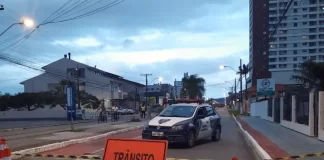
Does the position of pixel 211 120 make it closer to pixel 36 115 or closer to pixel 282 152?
pixel 282 152

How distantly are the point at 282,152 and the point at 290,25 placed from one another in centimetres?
8019

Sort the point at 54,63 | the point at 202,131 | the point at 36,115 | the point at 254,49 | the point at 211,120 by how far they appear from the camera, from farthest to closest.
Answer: the point at 254,49 → the point at 54,63 → the point at 36,115 → the point at 211,120 → the point at 202,131

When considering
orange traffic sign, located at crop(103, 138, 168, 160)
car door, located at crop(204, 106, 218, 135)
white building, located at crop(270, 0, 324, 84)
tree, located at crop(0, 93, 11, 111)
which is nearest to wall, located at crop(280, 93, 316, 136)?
car door, located at crop(204, 106, 218, 135)

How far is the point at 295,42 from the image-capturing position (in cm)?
10006

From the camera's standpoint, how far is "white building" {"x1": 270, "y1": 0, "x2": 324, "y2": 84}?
253 ft

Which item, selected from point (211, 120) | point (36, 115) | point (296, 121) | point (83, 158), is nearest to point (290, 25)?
point (36, 115)

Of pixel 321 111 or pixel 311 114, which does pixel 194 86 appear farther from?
pixel 321 111

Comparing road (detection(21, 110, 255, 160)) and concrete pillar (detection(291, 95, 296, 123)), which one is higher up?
concrete pillar (detection(291, 95, 296, 123))

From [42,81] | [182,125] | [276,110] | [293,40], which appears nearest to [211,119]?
[182,125]

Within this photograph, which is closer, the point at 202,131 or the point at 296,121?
the point at 202,131

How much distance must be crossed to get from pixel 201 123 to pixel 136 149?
9.07 meters

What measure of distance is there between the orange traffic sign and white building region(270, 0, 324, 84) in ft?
205

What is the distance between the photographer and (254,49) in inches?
4904

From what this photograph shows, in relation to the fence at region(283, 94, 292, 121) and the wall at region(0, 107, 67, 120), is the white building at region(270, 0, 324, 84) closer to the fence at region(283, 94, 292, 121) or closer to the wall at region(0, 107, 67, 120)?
the wall at region(0, 107, 67, 120)
